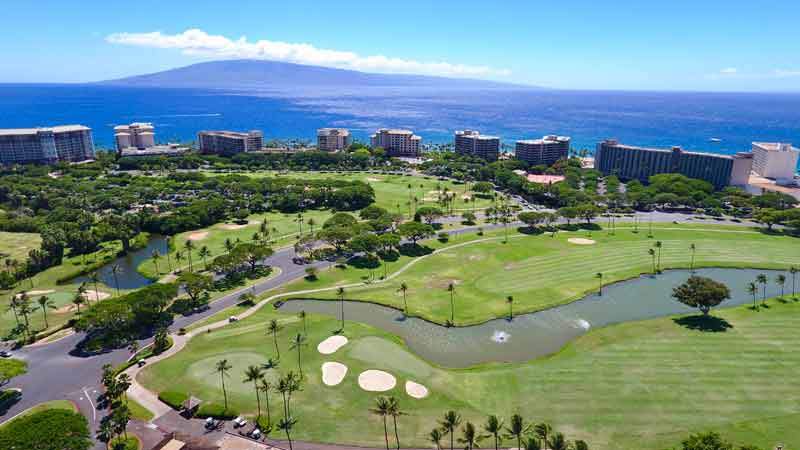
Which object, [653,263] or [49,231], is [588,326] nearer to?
[653,263]

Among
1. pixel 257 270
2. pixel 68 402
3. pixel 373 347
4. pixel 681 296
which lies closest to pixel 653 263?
pixel 681 296

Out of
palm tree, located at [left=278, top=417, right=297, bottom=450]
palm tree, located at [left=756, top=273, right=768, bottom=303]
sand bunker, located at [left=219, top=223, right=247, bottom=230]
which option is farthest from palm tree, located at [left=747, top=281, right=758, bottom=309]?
sand bunker, located at [left=219, top=223, right=247, bottom=230]

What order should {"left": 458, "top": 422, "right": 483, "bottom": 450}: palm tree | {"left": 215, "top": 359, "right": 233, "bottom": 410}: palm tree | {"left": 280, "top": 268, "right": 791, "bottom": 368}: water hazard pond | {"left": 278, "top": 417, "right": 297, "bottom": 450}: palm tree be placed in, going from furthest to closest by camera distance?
{"left": 280, "top": 268, "right": 791, "bottom": 368}: water hazard pond, {"left": 215, "top": 359, "right": 233, "bottom": 410}: palm tree, {"left": 278, "top": 417, "right": 297, "bottom": 450}: palm tree, {"left": 458, "top": 422, "right": 483, "bottom": 450}: palm tree

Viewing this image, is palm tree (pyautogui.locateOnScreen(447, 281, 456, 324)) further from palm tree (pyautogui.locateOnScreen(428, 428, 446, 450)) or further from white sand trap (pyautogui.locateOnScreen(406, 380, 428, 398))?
palm tree (pyautogui.locateOnScreen(428, 428, 446, 450))

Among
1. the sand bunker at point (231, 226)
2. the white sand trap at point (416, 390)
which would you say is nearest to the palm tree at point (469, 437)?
the white sand trap at point (416, 390)

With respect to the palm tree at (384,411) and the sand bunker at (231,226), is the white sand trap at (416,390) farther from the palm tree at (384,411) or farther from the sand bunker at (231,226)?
the sand bunker at (231,226)

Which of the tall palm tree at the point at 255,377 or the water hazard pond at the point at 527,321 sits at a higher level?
the tall palm tree at the point at 255,377
